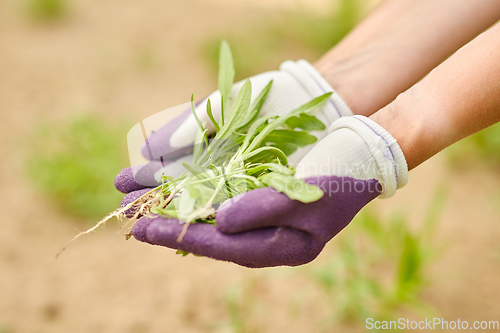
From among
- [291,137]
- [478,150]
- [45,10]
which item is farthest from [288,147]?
[45,10]

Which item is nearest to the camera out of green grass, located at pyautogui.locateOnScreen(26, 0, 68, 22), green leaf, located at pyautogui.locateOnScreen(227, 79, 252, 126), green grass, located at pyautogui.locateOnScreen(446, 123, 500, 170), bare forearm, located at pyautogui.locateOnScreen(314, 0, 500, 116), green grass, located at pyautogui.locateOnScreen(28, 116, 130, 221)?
green leaf, located at pyautogui.locateOnScreen(227, 79, 252, 126)

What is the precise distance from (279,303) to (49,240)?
4.07ft

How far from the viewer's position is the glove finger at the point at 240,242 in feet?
2.65

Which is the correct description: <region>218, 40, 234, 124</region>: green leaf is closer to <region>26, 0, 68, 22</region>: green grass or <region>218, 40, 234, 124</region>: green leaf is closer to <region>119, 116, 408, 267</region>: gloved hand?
<region>119, 116, 408, 267</region>: gloved hand

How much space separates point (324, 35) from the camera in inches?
121

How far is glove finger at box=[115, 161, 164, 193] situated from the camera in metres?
1.02

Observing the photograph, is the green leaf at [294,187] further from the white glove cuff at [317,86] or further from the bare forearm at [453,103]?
the white glove cuff at [317,86]

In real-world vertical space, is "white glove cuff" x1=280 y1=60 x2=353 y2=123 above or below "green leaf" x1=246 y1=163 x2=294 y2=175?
above

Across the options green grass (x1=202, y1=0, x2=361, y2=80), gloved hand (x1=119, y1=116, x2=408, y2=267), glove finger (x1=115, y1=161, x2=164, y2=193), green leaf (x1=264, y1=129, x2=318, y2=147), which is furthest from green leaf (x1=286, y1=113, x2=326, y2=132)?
green grass (x1=202, y1=0, x2=361, y2=80)

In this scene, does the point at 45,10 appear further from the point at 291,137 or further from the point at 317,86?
the point at 291,137

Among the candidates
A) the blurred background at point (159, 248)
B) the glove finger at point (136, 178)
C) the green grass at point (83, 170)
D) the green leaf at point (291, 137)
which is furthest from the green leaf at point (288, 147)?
the green grass at point (83, 170)

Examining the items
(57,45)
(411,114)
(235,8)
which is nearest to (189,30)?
(235,8)

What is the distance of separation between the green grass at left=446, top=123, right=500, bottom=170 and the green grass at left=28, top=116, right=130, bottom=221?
2.02 metres

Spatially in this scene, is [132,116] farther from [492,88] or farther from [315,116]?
[492,88]
